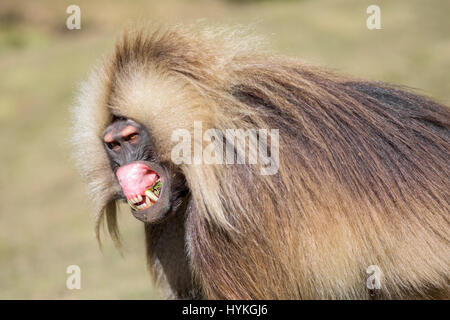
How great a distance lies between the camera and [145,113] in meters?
4.37

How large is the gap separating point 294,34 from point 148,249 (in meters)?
9.58

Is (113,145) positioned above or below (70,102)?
below

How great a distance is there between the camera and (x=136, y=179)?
4395 mm

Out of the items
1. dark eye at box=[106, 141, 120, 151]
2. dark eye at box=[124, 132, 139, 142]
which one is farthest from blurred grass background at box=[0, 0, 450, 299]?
dark eye at box=[124, 132, 139, 142]

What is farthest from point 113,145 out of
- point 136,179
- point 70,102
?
point 70,102

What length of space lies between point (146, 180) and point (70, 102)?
5.67m

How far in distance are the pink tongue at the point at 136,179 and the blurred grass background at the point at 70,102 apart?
82.3 inches

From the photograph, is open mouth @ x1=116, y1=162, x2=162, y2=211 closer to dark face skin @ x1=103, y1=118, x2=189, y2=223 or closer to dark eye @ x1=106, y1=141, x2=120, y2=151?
dark face skin @ x1=103, y1=118, x2=189, y2=223

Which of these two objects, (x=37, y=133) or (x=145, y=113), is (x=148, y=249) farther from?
(x=37, y=133)

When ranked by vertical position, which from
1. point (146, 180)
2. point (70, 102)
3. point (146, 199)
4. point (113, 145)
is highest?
point (70, 102)

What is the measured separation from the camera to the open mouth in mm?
4387

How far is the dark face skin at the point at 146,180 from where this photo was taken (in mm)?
4395

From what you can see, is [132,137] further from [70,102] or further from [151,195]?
[70,102]
